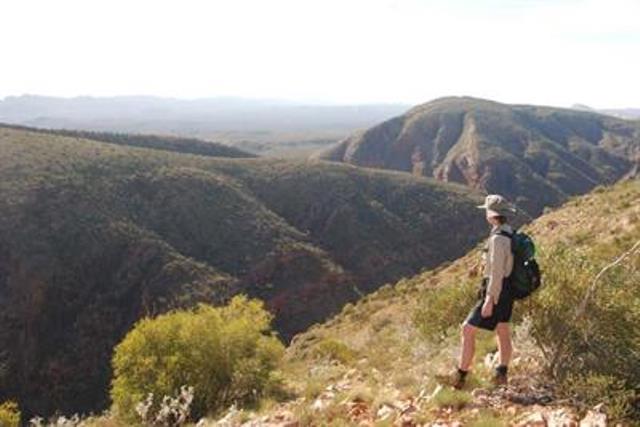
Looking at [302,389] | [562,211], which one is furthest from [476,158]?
[302,389]

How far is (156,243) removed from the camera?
57656 millimetres

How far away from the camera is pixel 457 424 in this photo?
6754 millimetres

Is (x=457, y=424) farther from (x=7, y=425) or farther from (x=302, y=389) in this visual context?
(x=7, y=425)

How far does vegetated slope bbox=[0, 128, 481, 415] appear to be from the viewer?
50719 mm

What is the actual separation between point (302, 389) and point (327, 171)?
2812 inches

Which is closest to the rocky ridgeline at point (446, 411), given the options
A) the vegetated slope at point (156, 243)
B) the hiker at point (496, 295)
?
the hiker at point (496, 295)

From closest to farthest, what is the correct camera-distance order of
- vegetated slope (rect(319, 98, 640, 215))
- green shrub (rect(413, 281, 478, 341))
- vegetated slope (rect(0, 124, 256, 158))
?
green shrub (rect(413, 281, 478, 341)) < vegetated slope (rect(0, 124, 256, 158)) < vegetated slope (rect(319, 98, 640, 215))

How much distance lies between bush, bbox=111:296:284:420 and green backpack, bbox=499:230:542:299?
220 inches

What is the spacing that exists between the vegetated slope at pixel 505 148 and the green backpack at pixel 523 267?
109 meters

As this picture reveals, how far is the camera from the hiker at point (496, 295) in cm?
727

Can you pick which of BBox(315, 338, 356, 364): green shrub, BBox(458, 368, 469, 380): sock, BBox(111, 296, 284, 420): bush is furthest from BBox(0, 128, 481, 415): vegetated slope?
BBox(458, 368, 469, 380): sock

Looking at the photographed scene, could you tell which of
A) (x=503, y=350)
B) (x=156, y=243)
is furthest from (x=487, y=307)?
(x=156, y=243)

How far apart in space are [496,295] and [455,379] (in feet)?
3.91

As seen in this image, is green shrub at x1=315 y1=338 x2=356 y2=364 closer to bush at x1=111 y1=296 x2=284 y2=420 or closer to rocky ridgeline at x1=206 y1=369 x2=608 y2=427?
bush at x1=111 y1=296 x2=284 y2=420
